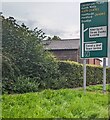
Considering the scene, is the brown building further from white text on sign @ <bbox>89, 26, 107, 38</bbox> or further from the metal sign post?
white text on sign @ <bbox>89, 26, 107, 38</bbox>

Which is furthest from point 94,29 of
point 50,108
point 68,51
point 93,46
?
point 68,51

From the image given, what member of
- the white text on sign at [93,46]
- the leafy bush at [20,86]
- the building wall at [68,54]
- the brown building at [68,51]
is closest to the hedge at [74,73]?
the leafy bush at [20,86]

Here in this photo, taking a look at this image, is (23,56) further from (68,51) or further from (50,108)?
(68,51)

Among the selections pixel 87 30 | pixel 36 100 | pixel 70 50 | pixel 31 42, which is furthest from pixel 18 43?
pixel 70 50

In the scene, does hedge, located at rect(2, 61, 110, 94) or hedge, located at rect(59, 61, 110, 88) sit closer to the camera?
hedge, located at rect(2, 61, 110, 94)

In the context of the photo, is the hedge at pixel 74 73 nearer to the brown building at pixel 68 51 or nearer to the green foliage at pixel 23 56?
the green foliage at pixel 23 56

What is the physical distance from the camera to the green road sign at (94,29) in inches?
538

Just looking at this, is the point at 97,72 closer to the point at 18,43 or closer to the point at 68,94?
the point at 18,43

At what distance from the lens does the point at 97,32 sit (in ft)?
45.4

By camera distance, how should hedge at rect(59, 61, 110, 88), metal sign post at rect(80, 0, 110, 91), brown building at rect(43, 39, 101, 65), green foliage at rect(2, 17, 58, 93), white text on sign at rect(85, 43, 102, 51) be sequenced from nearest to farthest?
metal sign post at rect(80, 0, 110, 91) < white text on sign at rect(85, 43, 102, 51) < green foliage at rect(2, 17, 58, 93) < hedge at rect(59, 61, 110, 88) < brown building at rect(43, 39, 101, 65)

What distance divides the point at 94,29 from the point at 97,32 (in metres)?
0.18

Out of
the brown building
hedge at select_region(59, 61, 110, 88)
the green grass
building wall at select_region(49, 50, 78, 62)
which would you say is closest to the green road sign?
the green grass

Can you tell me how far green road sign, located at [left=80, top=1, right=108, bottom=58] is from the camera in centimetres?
1366

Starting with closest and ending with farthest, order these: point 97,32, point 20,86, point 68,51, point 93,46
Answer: point 97,32 < point 93,46 < point 20,86 < point 68,51
